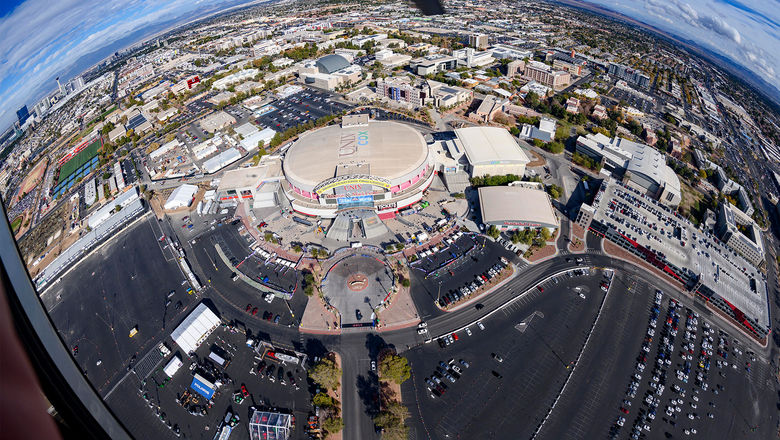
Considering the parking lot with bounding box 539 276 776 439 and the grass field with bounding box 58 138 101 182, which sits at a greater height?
the parking lot with bounding box 539 276 776 439

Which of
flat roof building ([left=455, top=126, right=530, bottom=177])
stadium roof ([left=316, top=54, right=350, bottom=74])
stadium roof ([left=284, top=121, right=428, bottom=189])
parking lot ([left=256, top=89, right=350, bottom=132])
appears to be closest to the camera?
stadium roof ([left=284, top=121, right=428, bottom=189])

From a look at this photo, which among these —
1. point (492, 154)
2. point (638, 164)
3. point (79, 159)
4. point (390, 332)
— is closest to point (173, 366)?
point (390, 332)

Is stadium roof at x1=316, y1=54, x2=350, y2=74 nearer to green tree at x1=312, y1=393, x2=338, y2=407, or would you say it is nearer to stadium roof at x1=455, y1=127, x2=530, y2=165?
stadium roof at x1=455, y1=127, x2=530, y2=165

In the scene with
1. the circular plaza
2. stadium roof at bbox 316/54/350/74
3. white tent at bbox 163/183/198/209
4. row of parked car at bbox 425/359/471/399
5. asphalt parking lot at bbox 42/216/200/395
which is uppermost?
stadium roof at bbox 316/54/350/74

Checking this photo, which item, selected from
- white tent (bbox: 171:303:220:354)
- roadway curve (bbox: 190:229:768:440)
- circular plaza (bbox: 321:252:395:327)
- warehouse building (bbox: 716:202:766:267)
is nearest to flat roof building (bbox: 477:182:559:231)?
roadway curve (bbox: 190:229:768:440)

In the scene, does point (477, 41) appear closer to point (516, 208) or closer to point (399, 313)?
point (516, 208)

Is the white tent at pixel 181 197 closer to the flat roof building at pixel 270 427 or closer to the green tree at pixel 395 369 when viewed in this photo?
the flat roof building at pixel 270 427
